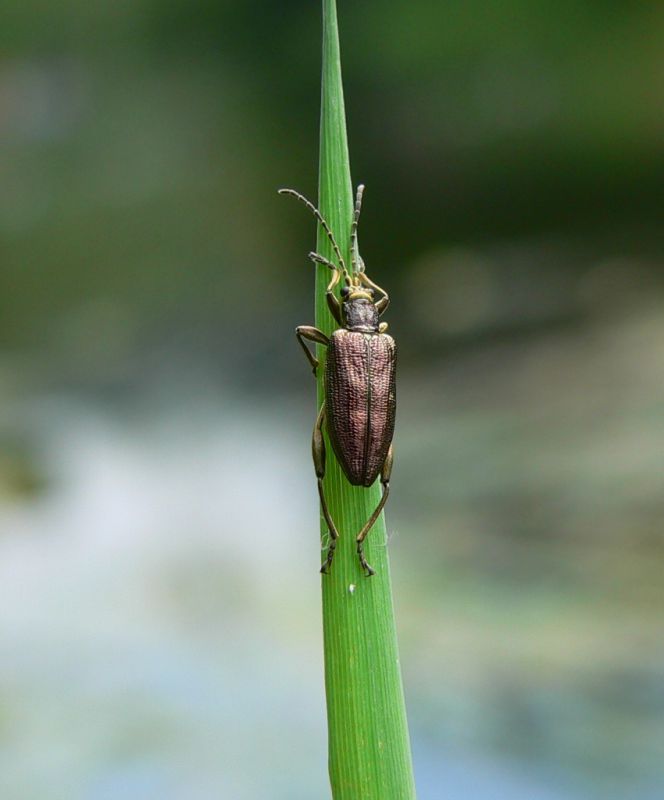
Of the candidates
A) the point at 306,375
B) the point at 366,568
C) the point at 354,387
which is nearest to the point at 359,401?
the point at 354,387

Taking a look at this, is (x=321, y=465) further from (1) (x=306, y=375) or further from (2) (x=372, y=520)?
(1) (x=306, y=375)

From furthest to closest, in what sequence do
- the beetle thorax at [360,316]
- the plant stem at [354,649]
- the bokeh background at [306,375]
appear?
the bokeh background at [306,375] → the beetle thorax at [360,316] → the plant stem at [354,649]

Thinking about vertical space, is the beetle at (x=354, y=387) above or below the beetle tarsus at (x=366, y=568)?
above

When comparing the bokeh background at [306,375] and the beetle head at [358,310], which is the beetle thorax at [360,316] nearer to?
the beetle head at [358,310]

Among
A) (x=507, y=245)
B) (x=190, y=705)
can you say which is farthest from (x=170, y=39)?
(x=190, y=705)

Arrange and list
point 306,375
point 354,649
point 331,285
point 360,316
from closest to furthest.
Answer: point 354,649, point 331,285, point 360,316, point 306,375

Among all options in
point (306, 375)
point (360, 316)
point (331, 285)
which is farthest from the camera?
point (306, 375)

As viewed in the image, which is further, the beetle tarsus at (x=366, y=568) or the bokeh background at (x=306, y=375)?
the bokeh background at (x=306, y=375)

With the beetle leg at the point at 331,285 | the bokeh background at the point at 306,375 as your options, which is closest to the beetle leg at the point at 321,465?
the beetle leg at the point at 331,285
